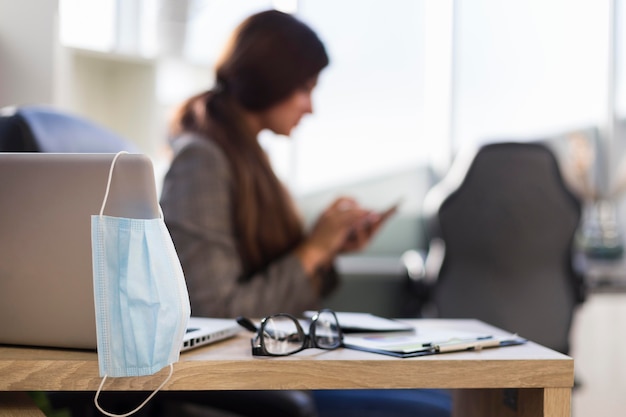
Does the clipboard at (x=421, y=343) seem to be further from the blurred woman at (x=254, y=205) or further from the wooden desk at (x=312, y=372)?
the blurred woman at (x=254, y=205)

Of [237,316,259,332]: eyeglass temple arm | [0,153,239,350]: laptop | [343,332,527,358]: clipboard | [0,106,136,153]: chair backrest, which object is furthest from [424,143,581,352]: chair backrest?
[0,153,239,350]: laptop

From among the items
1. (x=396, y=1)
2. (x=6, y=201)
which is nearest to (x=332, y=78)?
(x=396, y=1)

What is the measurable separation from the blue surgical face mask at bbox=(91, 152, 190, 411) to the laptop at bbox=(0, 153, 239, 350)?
3 centimetres

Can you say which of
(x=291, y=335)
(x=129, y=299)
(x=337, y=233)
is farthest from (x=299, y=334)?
(x=337, y=233)

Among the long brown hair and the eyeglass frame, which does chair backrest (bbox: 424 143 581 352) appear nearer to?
the long brown hair

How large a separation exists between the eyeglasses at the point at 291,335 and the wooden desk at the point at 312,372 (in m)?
0.01

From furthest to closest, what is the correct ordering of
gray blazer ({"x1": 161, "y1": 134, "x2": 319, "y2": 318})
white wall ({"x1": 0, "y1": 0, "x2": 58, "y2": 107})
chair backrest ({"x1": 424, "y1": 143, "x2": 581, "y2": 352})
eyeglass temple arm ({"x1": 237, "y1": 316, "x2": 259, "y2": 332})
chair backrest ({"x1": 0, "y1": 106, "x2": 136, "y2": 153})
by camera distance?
chair backrest ({"x1": 424, "y1": 143, "x2": 581, "y2": 352}), white wall ({"x1": 0, "y1": 0, "x2": 58, "y2": 107}), gray blazer ({"x1": 161, "y1": 134, "x2": 319, "y2": 318}), chair backrest ({"x1": 0, "y1": 106, "x2": 136, "y2": 153}), eyeglass temple arm ({"x1": 237, "y1": 316, "x2": 259, "y2": 332})

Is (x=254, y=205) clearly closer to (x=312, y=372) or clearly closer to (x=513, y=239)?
(x=312, y=372)

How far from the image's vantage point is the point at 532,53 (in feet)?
13.0

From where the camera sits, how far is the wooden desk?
91 centimetres

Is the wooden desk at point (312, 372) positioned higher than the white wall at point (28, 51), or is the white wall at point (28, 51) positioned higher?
the white wall at point (28, 51)

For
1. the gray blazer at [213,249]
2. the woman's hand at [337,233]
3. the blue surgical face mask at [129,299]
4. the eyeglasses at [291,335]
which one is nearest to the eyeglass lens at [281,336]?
the eyeglasses at [291,335]

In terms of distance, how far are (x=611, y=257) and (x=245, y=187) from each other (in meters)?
2.05

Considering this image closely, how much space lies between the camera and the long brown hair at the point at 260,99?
181 centimetres
